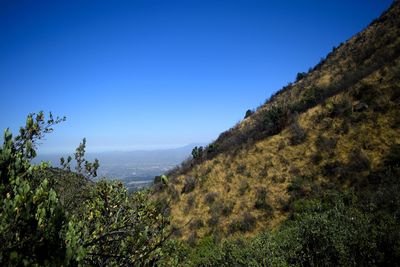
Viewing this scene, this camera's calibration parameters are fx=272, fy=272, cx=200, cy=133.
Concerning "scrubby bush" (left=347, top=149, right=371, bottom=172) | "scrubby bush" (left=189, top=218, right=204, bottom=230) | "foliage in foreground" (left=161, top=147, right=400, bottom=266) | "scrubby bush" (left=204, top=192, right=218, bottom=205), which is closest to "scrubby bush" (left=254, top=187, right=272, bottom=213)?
"foliage in foreground" (left=161, top=147, right=400, bottom=266)

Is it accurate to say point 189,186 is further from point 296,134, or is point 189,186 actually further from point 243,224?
point 296,134

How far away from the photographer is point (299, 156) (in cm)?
1902

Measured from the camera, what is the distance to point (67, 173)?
751 centimetres

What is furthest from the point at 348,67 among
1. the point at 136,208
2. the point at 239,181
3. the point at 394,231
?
the point at 136,208

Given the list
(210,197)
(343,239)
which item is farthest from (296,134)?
(343,239)

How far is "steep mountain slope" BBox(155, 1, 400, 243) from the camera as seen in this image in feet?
51.2

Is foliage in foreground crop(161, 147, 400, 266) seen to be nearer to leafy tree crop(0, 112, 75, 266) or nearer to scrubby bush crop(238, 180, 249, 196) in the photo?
leafy tree crop(0, 112, 75, 266)

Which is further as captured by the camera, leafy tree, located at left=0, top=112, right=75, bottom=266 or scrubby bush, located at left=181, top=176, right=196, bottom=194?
scrubby bush, located at left=181, top=176, right=196, bottom=194

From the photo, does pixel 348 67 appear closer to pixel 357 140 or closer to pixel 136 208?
pixel 357 140

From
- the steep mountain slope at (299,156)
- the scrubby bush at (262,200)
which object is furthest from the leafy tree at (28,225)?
the scrubby bush at (262,200)

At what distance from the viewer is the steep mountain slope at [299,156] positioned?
615 inches

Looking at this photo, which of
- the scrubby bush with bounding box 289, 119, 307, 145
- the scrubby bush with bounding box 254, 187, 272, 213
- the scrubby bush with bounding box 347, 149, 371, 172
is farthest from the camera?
the scrubby bush with bounding box 289, 119, 307, 145

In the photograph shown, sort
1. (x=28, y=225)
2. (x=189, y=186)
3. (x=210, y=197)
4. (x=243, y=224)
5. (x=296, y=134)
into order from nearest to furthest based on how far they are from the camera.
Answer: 1. (x=28, y=225)
2. (x=243, y=224)
3. (x=210, y=197)
4. (x=296, y=134)
5. (x=189, y=186)

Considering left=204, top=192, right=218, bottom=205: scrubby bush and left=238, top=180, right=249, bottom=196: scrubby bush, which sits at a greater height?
left=238, top=180, right=249, bottom=196: scrubby bush
